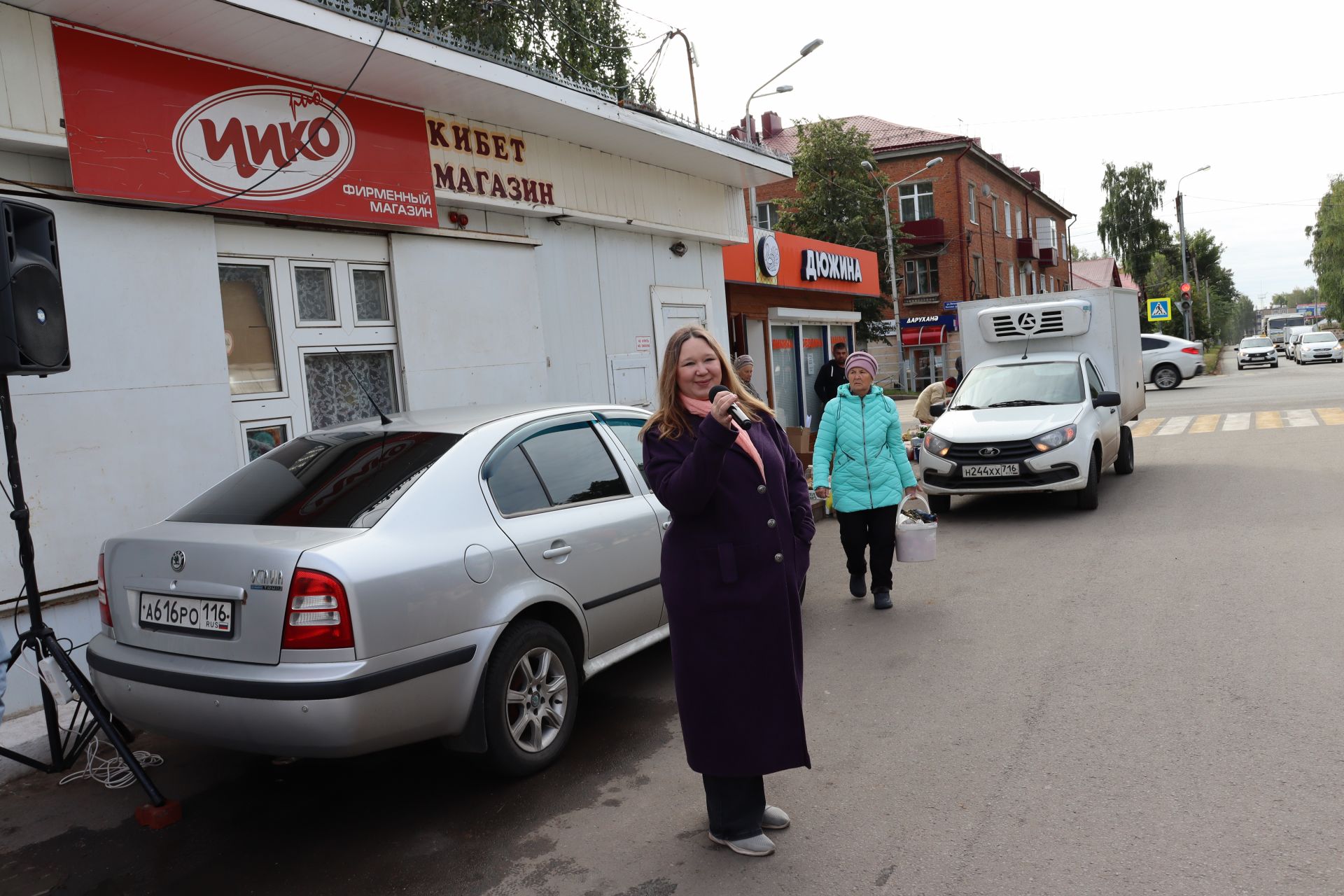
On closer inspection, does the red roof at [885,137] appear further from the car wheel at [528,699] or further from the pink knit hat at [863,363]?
the car wheel at [528,699]

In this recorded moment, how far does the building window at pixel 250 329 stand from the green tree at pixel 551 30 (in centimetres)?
1241

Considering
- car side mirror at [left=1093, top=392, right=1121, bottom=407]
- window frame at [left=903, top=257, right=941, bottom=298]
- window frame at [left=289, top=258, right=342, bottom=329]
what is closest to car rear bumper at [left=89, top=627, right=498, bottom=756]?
window frame at [left=289, top=258, right=342, bottom=329]

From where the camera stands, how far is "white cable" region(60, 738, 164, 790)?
4.64 meters

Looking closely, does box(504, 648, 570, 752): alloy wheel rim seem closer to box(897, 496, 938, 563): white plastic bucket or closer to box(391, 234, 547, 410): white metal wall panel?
box(897, 496, 938, 563): white plastic bucket

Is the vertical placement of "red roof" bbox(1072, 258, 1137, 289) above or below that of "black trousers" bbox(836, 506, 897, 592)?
above

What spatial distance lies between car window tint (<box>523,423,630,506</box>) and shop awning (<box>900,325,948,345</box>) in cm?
4015

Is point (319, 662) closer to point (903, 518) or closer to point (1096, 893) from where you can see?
point (1096, 893)

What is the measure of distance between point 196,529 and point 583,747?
192 centimetres

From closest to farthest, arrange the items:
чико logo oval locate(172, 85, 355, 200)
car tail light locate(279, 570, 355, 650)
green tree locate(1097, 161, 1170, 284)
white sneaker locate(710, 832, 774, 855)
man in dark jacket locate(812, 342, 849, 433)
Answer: white sneaker locate(710, 832, 774, 855) < car tail light locate(279, 570, 355, 650) < чико logo oval locate(172, 85, 355, 200) < man in dark jacket locate(812, 342, 849, 433) < green tree locate(1097, 161, 1170, 284)

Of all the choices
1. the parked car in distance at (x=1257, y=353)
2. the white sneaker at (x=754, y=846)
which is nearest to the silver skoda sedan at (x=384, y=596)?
the white sneaker at (x=754, y=846)

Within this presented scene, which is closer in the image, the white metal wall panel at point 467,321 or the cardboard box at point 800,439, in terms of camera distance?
the white metal wall panel at point 467,321

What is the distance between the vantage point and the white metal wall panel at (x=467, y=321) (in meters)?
8.64

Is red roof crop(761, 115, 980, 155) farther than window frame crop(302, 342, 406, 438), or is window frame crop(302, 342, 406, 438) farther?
red roof crop(761, 115, 980, 155)

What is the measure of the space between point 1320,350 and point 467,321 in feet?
151
